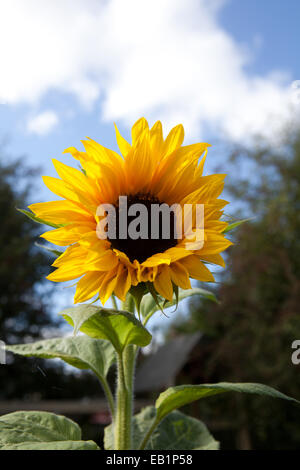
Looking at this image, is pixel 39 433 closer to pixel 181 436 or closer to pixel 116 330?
pixel 116 330

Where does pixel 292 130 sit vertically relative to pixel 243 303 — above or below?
above

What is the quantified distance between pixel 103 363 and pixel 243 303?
254 inches

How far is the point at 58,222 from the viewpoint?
53cm

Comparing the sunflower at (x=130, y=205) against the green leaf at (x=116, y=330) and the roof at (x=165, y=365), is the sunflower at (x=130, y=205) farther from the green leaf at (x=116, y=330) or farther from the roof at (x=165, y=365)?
the roof at (x=165, y=365)

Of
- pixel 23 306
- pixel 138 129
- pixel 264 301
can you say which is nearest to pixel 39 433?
pixel 138 129

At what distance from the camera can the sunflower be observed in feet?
1.62

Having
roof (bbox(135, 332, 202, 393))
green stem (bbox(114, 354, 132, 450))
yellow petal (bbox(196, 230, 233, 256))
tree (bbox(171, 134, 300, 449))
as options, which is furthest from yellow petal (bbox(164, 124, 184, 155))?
roof (bbox(135, 332, 202, 393))

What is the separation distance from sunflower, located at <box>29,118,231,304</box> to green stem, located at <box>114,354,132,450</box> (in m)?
0.13

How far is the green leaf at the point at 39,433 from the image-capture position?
485 mm

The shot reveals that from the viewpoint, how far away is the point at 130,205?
59cm

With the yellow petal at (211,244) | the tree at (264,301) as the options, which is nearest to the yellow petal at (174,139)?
the yellow petal at (211,244)

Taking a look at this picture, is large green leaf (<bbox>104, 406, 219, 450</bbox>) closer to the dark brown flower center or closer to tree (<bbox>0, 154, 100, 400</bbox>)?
the dark brown flower center
